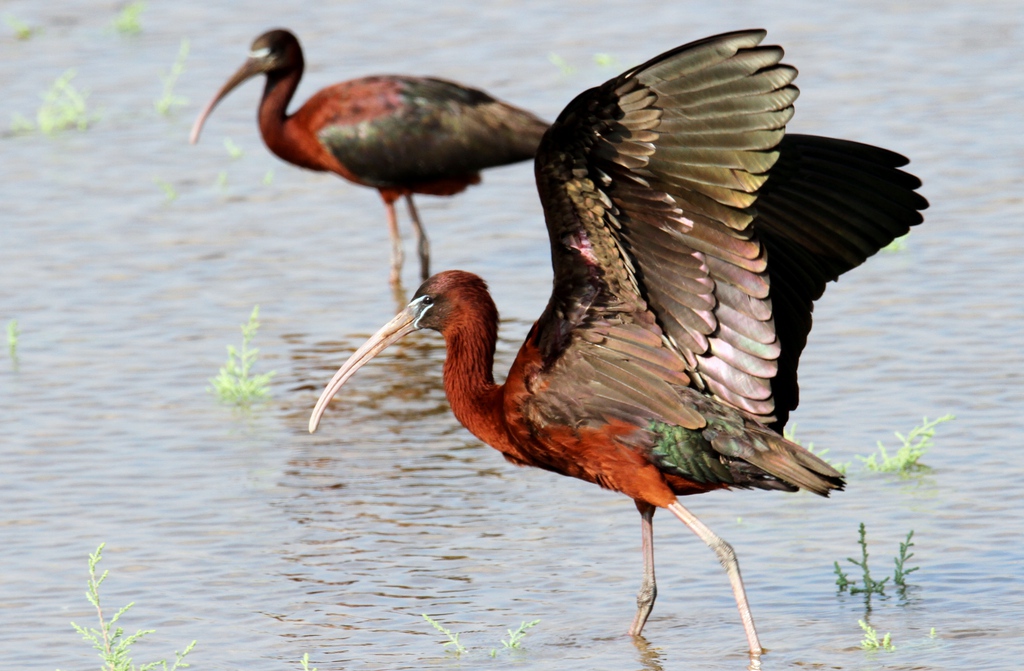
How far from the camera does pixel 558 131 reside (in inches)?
204

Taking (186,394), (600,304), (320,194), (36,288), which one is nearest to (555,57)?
(320,194)

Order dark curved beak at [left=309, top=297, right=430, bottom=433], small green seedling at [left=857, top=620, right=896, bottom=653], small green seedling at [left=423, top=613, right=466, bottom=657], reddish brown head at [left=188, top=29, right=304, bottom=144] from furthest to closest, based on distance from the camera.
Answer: reddish brown head at [left=188, top=29, right=304, bottom=144] < dark curved beak at [left=309, top=297, right=430, bottom=433] < small green seedling at [left=423, top=613, right=466, bottom=657] < small green seedling at [left=857, top=620, right=896, bottom=653]

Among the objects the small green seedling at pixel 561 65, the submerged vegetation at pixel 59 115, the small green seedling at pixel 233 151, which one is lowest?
the small green seedling at pixel 233 151

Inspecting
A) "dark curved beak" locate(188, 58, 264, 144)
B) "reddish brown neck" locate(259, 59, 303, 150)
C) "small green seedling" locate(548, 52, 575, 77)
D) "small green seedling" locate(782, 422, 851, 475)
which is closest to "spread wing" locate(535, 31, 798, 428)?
"small green seedling" locate(782, 422, 851, 475)

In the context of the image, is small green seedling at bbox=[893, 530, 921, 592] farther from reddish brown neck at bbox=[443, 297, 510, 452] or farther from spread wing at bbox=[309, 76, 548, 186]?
spread wing at bbox=[309, 76, 548, 186]

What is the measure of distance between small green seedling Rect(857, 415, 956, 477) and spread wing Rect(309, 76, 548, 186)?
4493 millimetres

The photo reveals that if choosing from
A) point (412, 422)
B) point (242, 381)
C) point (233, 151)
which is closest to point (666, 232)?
point (412, 422)

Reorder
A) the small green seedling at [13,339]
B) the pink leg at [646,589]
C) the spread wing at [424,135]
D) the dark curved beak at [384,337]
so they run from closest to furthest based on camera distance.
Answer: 1. the pink leg at [646,589]
2. the dark curved beak at [384,337]
3. the small green seedling at [13,339]
4. the spread wing at [424,135]

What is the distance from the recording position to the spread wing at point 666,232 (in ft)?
16.5

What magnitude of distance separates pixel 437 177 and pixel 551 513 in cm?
473

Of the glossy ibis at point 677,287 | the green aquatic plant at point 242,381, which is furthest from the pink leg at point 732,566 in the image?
the green aquatic plant at point 242,381

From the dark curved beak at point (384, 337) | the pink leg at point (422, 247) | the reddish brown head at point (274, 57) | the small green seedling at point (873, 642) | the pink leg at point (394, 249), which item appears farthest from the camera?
the reddish brown head at point (274, 57)

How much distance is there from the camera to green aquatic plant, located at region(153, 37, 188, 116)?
13953 millimetres

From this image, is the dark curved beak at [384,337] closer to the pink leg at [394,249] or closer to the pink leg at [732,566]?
A: the pink leg at [732,566]
